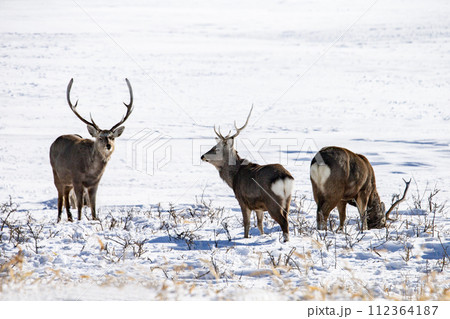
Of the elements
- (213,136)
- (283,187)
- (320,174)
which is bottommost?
(283,187)

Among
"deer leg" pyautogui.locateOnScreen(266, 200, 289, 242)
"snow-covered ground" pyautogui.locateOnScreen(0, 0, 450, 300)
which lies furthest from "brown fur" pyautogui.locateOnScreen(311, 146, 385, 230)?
"deer leg" pyautogui.locateOnScreen(266, 200, 289, 242)

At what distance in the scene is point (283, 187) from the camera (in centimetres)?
718

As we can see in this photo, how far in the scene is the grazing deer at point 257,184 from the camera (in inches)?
284

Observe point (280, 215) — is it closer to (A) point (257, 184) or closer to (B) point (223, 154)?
(A) point (257, 184)

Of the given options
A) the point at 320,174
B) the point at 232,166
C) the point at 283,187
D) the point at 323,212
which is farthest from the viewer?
the point at 232,166

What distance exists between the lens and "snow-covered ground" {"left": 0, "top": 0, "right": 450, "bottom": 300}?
5.60 metres

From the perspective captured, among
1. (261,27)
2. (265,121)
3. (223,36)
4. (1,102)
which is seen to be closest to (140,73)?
(1,102)

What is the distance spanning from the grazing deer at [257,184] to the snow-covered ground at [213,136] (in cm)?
35

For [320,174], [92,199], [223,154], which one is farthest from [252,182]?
[92,199]

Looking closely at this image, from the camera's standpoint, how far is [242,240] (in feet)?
23.9

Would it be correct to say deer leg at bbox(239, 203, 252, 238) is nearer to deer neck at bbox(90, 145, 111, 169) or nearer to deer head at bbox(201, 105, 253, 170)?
deer head at bbox(201, 105, 253, 170)

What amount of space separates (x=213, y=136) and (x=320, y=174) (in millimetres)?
11735

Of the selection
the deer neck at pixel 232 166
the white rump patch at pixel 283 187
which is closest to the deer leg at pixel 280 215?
the white rump patch at pixel 283 187

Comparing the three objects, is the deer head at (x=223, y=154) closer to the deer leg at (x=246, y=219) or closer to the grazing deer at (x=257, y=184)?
the grazing deer at (x=257, y=184)
